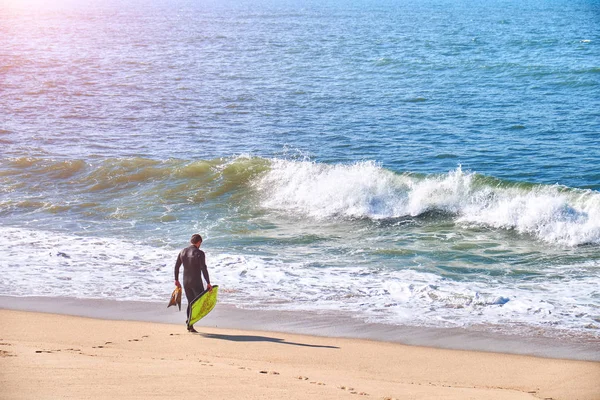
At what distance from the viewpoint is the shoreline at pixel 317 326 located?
1002 cm

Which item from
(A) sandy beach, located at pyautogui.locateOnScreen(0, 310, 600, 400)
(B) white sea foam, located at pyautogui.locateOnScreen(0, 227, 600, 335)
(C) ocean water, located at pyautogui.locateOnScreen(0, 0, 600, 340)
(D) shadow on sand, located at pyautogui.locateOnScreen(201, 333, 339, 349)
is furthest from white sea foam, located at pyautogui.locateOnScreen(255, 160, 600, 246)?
(D) shadow on sand, located at pyautogui.locateOnScreen(201, 333, 339, 349)

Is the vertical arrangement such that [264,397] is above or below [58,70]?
below

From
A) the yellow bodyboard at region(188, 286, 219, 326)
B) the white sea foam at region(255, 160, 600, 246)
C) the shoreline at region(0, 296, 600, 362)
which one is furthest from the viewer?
the white sea foam at region(255, 160, 600, 246)

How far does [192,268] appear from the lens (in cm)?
1049

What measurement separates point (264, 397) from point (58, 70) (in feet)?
123

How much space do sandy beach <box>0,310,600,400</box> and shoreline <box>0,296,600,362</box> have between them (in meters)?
0.23

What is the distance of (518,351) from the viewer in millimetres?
9891

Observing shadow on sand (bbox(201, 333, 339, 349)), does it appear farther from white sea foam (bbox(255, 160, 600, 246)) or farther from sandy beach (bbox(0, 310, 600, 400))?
white sea foam (bbox(255, 160, 600, 246))

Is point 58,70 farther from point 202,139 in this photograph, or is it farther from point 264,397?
point 264,397

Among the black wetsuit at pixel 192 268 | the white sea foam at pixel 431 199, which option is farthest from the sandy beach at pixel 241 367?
the white sea foam at pixel 431 199

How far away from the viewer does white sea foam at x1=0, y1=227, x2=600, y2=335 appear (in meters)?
11.3

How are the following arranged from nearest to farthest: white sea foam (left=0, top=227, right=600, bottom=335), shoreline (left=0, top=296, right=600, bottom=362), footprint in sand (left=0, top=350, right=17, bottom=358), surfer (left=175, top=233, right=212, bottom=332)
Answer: footprint in sand (left=0, top=350, right=17, bottom=358) < shoreline (left=0, top=296, right=600, bottom=362) < surfer (left=175, top=233, right=212, bottom=332) < white sea foam (left=0, top=227, right=600, bottom=335)

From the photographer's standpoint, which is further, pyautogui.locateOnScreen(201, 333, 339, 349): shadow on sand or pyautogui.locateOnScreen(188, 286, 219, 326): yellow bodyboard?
pyautogui.locateOnScreen(188, 286, 219, 326): yellow bodyboard

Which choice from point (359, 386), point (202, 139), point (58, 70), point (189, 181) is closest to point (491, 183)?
point (189, 181)
